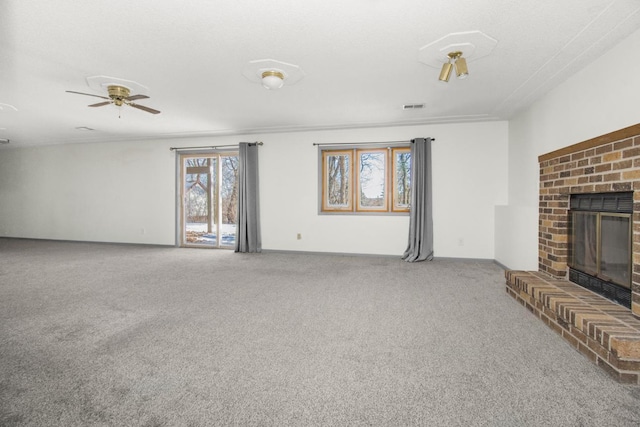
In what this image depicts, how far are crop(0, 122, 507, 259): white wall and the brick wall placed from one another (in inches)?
58.0

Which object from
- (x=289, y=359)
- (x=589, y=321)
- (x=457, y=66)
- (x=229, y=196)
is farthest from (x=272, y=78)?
(x=229, y=196)

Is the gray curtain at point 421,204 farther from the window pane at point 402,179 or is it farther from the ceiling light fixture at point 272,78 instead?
the ceiling light fixture at point 272,78

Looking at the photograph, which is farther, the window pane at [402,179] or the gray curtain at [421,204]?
the window pane at [402,179]

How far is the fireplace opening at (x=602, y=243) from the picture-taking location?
2.20 meters

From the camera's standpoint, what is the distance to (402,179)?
510 cm

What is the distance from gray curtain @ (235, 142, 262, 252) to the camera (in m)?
5.53

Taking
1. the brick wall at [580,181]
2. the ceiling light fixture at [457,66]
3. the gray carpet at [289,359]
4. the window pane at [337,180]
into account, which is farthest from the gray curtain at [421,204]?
the ceiling light fixture at [457,66]

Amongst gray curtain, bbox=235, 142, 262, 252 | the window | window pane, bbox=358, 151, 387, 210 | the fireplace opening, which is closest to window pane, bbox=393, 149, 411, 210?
the window

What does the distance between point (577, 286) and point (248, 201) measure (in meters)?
4.70

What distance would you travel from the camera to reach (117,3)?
1.98m

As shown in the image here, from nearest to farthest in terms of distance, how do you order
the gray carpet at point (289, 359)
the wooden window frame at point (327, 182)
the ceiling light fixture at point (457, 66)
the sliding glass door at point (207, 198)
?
the gray carpet at point (289, 359) < the ceiling light fixture at point (457, 66) < the wooden window frame at point (327, 182) < the sliding glass door at point (207, 198)

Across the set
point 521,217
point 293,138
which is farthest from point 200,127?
point 521,217

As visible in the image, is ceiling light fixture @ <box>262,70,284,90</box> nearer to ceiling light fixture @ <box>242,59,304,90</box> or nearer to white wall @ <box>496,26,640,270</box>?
ceiling light fixture @ <box>242,59,304,90</box>

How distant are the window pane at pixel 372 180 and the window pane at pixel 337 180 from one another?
219 mm
